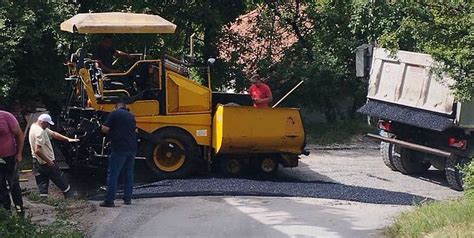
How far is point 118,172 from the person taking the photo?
12969 millimetres

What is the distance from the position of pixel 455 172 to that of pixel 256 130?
12.2 feet

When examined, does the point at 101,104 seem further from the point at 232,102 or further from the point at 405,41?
the point at 405,41

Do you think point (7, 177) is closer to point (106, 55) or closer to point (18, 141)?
point (18, 141)

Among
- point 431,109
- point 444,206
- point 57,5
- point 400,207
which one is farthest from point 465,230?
point 57,5

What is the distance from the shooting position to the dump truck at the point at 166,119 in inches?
601

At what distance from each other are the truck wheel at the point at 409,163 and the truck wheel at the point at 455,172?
6.06 ft

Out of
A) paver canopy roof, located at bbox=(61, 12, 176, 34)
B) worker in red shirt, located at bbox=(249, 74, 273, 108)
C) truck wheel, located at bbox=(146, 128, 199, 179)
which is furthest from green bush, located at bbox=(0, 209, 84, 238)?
worker in red shirt, located at bbox=(249, 74, 273, 108)

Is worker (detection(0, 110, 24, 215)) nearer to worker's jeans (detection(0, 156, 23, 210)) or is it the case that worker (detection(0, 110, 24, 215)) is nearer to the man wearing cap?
worker's jeans (detection(0, 156, 23, 210))

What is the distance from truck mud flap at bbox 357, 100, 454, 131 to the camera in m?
Result: 15.6

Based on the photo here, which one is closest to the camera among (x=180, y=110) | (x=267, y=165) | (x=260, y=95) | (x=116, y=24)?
(x=116, y=24)

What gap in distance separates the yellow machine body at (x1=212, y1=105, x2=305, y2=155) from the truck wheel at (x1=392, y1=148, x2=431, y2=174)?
2.94 m

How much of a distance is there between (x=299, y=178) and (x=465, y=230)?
765 centimetres

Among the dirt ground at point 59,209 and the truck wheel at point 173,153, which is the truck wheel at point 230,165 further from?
the dirt ground at point 59,209

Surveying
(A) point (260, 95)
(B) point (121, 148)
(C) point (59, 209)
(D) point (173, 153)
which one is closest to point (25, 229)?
(C) point (59, 209)
